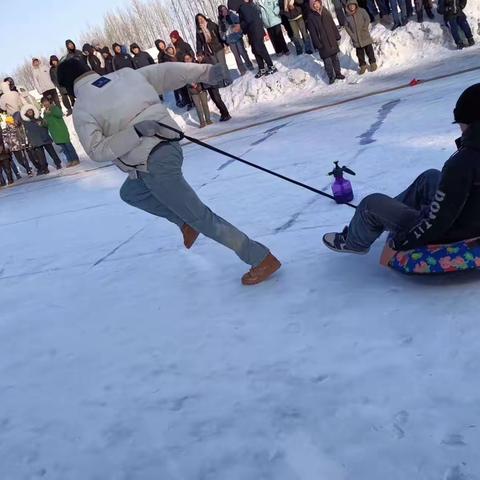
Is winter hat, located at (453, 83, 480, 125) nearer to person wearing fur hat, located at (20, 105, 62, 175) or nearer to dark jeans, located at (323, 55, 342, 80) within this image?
dark jeans, located at (323, 55, 342, 80)

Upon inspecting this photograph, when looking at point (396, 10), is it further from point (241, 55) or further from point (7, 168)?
point (7, 168)

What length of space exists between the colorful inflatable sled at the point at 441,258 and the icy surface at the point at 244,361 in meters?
0.15

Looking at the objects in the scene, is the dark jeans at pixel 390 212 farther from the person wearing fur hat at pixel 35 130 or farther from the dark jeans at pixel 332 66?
the person wearing fur hat at pixel 35 130

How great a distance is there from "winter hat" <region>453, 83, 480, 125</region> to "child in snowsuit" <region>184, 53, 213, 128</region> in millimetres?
10769

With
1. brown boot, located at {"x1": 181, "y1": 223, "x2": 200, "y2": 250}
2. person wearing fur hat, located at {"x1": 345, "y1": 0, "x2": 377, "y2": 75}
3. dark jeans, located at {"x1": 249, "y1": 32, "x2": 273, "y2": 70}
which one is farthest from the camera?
dark jeans, located at {"x1": 249, "y1": 32, "x2": 273, "y2": 70}

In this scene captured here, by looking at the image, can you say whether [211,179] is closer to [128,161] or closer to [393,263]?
[128,161]

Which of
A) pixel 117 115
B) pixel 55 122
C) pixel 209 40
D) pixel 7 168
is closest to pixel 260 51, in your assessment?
pixel 209 40

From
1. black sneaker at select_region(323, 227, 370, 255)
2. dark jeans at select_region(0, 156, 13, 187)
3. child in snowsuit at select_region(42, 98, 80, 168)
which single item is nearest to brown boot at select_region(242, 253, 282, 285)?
black sneaker at select_region(323, 227, 370, 255)

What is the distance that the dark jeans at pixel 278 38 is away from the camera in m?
14.2

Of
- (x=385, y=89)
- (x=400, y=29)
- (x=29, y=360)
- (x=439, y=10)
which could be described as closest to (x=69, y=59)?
(x=29, y=360)

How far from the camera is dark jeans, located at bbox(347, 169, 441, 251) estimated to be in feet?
10.0

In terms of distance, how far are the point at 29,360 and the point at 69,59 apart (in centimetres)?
187

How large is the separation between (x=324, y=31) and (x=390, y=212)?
10.1 meters

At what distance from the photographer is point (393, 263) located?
10.1ft
